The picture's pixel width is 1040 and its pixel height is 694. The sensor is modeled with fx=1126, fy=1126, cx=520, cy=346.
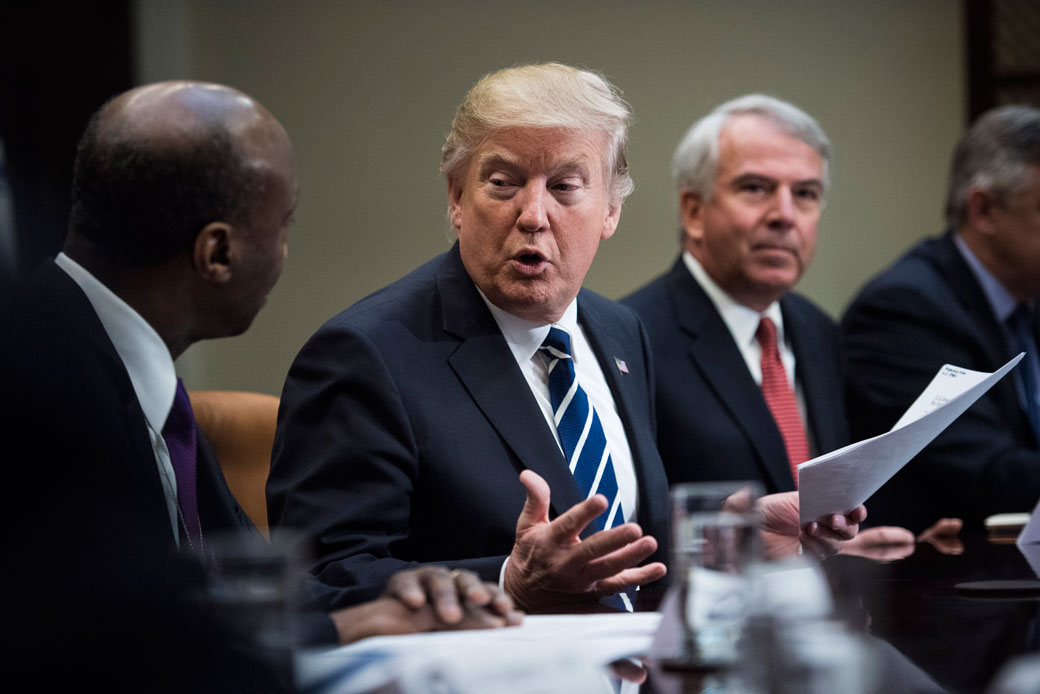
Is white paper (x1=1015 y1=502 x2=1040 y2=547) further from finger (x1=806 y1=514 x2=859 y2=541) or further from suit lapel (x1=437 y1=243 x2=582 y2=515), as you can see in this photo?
suit lapel (x1=437 y1=243 x2=582 y2=515)

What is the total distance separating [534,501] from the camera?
4.99ft

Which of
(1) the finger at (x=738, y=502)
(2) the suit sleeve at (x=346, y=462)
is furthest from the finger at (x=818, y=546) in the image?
(1) the finger at (x=738, y=502)

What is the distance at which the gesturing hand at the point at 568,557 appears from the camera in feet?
4.68

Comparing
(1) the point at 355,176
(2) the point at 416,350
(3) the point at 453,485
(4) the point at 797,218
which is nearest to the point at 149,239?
(2) the point at 416,350

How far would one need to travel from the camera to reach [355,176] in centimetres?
438

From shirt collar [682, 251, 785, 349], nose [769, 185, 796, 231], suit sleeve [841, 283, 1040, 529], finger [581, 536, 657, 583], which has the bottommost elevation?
suit sleeve [841, 283, 1040, 529]

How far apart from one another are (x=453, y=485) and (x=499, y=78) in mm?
744

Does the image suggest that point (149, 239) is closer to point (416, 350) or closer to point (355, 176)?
point (416, 350)

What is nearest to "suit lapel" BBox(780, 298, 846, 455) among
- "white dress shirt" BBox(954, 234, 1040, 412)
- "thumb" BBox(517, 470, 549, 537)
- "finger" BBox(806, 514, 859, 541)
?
"white dress shirt" BBox(954, 234, 1040, 412)

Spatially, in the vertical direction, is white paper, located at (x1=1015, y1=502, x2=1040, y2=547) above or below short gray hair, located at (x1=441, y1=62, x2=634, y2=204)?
below

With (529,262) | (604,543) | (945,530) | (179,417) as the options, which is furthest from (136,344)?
(945,530)

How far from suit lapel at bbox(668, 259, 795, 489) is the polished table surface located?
58 centimetres

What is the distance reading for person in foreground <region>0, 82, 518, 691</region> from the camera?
2.64 feet

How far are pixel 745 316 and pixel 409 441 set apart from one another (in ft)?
4.76
